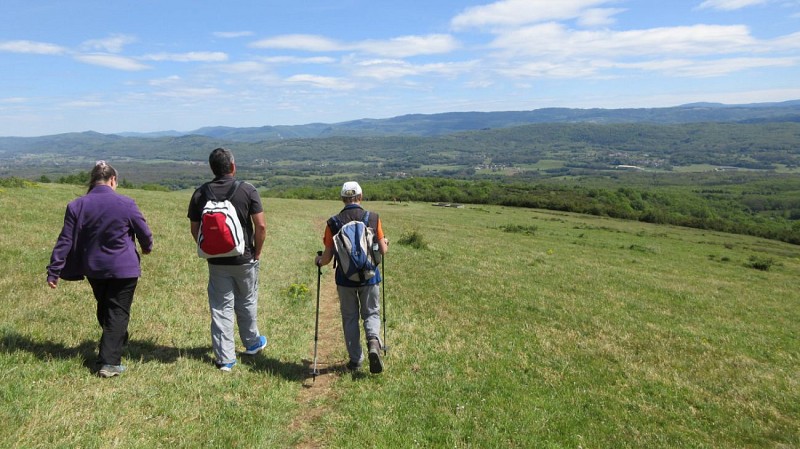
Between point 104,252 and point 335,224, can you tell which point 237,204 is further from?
point 104,252

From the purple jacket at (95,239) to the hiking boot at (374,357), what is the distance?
3.85 metres

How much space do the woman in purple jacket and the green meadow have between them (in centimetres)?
64

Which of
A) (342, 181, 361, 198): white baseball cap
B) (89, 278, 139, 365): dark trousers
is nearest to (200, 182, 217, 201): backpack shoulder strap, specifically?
(89, 278, 139, 365): dark trousers

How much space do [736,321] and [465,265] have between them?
1045 cm

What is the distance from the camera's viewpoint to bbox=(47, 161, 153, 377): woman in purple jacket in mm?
6477

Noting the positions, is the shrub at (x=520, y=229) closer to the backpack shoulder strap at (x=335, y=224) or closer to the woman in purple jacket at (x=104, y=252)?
the backpack shoulder strap at (x=335, y=224)

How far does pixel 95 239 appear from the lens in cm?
650

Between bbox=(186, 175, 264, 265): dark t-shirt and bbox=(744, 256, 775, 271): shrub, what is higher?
bbox=(186, 175, 264, 265): dark t-shirt

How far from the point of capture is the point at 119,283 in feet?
22.0

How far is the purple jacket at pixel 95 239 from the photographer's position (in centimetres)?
646

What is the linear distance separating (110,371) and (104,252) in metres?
1.71

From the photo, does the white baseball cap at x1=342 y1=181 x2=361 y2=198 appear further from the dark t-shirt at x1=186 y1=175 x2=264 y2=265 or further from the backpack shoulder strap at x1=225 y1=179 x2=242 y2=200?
the backpack shoulder strap at x1=225 y1=179 x2=242 y2=200

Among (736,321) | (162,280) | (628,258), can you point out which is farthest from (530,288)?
(628,258)

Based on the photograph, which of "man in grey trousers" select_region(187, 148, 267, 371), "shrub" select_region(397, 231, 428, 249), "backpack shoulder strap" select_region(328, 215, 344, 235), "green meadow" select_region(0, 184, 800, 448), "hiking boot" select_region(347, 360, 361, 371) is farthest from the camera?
"shrub" select_region(397, 231, 428, 249)
